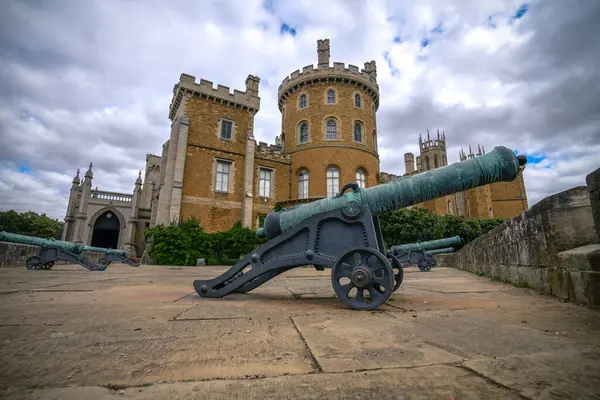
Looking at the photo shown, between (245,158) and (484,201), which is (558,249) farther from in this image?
(484,201)

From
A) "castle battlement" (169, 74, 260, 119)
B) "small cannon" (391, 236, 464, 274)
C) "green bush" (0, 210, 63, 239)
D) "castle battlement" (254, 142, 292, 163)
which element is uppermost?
"castle battlement" (169, 74, 260, 119)

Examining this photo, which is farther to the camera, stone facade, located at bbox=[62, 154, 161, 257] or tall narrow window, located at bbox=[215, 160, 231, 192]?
stone facade, located at bbox=[62, 154, 161, 257]

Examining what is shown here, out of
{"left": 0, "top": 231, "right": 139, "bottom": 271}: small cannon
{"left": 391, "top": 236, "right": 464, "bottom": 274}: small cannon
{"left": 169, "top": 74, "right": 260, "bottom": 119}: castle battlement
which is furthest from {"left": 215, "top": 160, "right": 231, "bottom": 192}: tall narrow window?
{"left": 391, "top": 236, "right": 464, "bottom": 274}: small cannon

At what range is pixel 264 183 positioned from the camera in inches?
938

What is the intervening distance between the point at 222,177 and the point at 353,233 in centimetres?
1955

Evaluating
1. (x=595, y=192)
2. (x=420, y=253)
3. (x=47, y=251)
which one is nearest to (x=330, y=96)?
(x=420, y=253)

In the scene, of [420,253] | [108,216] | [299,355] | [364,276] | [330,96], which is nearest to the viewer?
[299,355]

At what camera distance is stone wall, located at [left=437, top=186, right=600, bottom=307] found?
3010mm

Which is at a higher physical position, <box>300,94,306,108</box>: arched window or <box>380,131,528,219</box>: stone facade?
<box>300,94,306,108</box>: arched window

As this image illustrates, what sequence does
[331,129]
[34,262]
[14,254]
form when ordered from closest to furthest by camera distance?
[34,262], [14,254], [331,129]

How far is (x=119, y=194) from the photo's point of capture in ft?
101

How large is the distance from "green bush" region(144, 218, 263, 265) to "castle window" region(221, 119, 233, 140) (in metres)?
7.29

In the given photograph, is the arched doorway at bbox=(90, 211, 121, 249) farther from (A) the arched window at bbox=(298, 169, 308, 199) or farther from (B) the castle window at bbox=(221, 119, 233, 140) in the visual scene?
(A) the arched window at bbox=(298, 169, 308, 199)

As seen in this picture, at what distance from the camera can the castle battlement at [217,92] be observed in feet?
71.0
